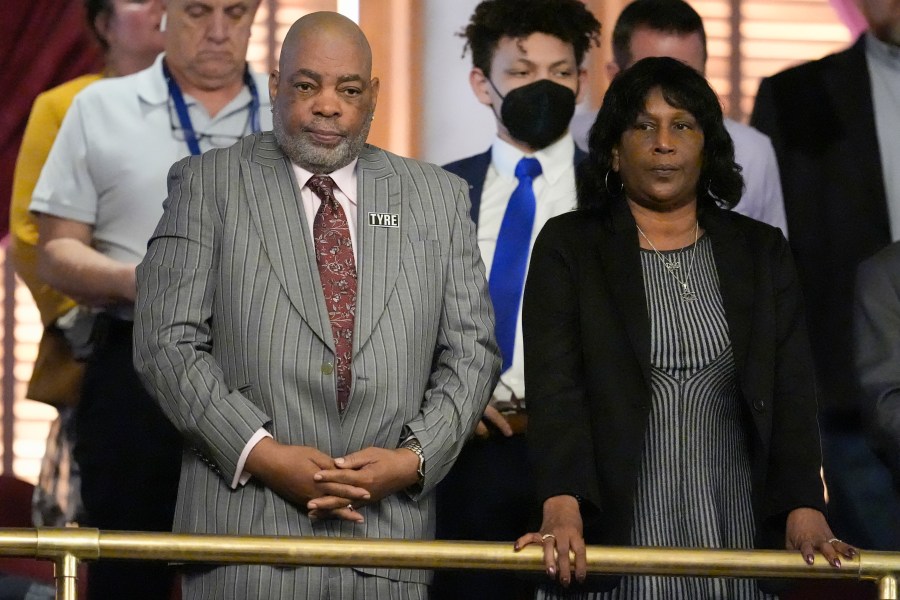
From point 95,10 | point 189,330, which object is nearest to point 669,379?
point 189,330

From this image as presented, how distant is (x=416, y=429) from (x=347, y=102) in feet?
2.14

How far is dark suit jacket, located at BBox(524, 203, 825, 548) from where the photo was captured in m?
2.71

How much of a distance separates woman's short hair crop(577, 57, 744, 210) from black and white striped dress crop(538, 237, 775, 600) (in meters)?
0.29

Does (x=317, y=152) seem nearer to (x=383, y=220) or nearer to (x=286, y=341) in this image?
(x=383, y=220)

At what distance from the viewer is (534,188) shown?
13.3ft

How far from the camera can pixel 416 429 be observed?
2785 mm

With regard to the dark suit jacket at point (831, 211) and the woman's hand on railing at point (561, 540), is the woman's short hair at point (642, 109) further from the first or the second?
the dark suit jacket at point (831, 211)

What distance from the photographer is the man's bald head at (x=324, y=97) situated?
9.75 ft

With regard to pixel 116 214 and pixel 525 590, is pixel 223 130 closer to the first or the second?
pixel 116 214

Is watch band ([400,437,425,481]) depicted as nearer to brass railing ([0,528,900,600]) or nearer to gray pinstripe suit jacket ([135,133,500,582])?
gray pinstripe suit jacket ([135,133,500,582])

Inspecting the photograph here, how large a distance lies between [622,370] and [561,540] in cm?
37

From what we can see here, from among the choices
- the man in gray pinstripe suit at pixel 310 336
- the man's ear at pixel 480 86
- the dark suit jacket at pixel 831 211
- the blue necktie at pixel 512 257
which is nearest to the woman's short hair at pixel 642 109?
the man in gray pinstripe suit at pixel 310 336

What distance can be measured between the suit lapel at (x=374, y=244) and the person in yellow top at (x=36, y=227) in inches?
51.3

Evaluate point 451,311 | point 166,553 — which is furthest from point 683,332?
point 166,553
